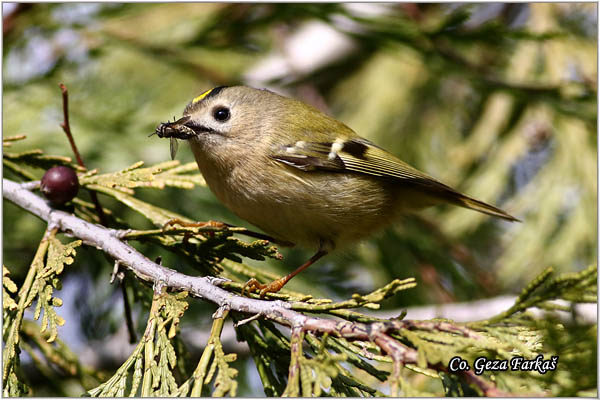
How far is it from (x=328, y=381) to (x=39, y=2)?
6.56 ft

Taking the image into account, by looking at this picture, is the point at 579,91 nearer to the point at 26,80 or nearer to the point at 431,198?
the point at 431,198

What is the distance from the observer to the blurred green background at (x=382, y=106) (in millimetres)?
2068

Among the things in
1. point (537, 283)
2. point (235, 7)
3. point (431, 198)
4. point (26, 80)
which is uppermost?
point (235, 7)

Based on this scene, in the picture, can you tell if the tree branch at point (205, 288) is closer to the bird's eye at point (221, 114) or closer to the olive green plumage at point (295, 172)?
the olive green plumage at point (295, 172)

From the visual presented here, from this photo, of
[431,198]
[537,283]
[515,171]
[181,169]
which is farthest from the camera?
[515,171]

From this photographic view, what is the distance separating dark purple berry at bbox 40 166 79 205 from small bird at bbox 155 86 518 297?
36cm

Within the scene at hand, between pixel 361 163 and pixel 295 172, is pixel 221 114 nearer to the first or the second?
pixel 295 172

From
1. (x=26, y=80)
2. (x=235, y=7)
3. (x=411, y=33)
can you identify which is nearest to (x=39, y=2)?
(x=26, y=80)

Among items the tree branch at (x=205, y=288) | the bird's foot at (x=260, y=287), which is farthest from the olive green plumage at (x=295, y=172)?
the tree branch at (x=205, y=288)

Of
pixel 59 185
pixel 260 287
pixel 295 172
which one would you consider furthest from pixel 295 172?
pixel 59 185

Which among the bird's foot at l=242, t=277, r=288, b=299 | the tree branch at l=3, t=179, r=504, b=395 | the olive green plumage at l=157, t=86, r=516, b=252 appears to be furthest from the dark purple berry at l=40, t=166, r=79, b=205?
the bird's foot at l=242, t=277, r=288, b=299

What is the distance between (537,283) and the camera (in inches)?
34.5

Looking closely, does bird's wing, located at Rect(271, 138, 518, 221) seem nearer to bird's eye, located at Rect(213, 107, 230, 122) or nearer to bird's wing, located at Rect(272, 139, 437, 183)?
bird's wing, located at Rect(272, 139, 437, 183)

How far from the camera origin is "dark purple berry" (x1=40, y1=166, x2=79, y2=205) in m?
1.36
